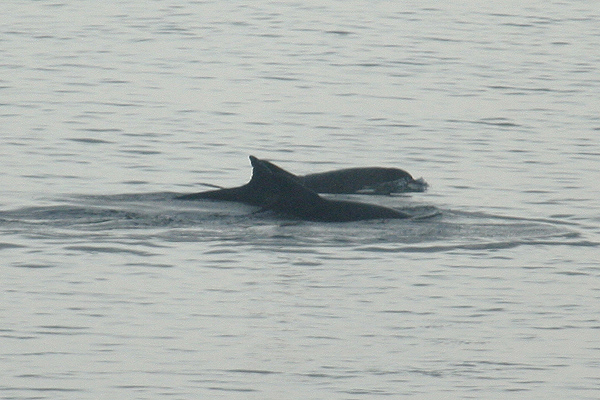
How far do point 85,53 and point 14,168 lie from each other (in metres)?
14.7

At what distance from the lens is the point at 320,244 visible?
627 inches

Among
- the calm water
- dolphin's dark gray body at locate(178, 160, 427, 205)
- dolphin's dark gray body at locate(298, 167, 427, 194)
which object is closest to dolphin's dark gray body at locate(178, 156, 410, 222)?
the calm water

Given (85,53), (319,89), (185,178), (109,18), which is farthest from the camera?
(109,18)

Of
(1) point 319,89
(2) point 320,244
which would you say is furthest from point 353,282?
(1) point 319,89

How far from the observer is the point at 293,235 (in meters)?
16.2

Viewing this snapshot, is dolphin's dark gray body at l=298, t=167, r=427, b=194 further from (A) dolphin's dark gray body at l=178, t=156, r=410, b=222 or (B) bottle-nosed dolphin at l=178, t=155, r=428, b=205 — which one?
(A) dolphin's dark gray body at l=178, t=156, r=410, b=222

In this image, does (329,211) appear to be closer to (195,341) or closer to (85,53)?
(195,341)

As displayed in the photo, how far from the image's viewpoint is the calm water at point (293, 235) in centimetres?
1177

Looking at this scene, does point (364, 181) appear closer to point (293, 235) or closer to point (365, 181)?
point (365, 181)

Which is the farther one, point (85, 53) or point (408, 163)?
point (85, 53)

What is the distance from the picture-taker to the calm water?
11773 mm

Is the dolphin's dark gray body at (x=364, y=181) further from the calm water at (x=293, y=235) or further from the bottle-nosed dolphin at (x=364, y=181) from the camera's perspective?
the calm water at (x=293, y=235)

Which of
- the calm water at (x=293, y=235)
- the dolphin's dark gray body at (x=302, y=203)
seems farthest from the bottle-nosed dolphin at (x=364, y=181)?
the dolphin's dark gray body at (x=302, y=203)

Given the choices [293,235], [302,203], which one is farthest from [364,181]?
[293,235]
